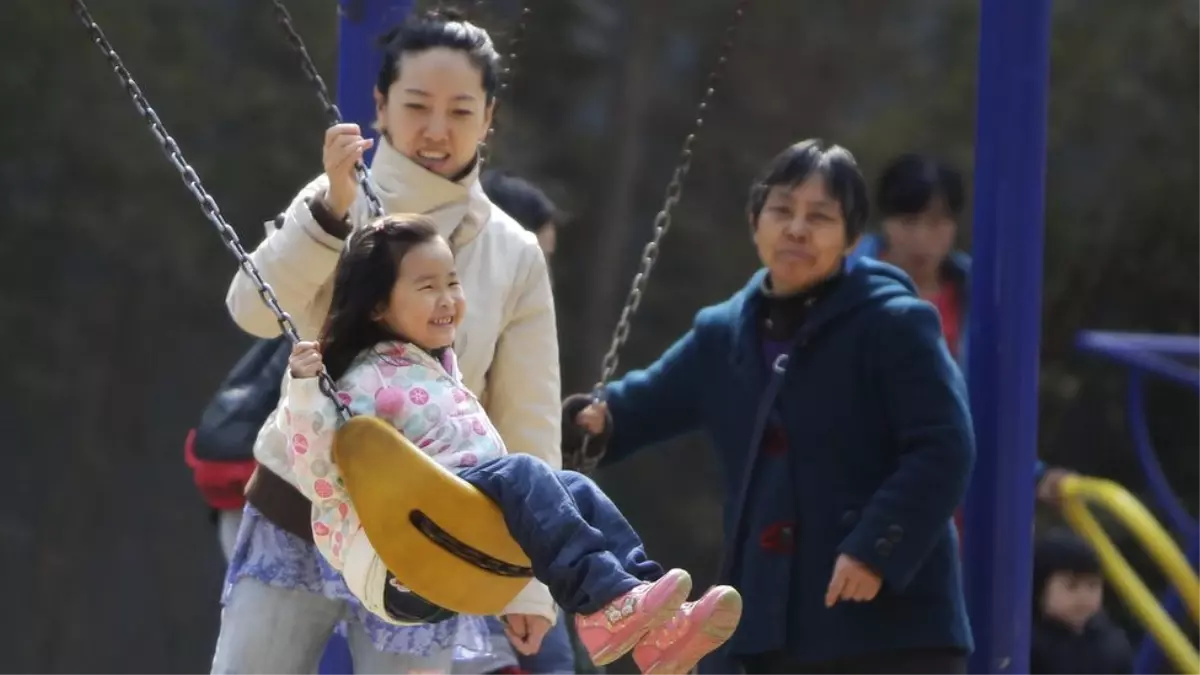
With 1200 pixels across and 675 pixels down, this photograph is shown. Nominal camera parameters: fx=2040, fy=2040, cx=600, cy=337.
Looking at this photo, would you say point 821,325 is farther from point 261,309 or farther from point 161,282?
point 161,282

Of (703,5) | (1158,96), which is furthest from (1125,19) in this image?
(703,5)

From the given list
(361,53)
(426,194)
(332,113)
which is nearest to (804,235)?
(426,194)

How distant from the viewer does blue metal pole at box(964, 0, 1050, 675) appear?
371 centimetres

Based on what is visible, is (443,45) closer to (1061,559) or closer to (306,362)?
(306,362)

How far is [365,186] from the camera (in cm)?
295

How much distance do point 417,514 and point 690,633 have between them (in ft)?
1.27

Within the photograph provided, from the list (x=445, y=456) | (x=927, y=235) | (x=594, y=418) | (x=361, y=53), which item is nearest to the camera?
(x=445, y=456)

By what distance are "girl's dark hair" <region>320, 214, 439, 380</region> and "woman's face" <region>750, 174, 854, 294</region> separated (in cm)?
74

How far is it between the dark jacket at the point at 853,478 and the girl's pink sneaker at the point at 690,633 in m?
0.61

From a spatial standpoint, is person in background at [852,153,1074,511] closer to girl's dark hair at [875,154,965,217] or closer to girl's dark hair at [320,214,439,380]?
girl's dark hair at [875,154,965,217]

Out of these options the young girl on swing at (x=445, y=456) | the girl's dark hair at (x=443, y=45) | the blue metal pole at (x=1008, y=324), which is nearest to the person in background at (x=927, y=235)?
the blue metal pole at (x=1008, y=324)

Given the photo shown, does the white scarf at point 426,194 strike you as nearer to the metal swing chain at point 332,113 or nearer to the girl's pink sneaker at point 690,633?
the metal swing chain at point 332,113

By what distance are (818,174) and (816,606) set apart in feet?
2.33

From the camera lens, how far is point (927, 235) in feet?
Answer: 13.6
